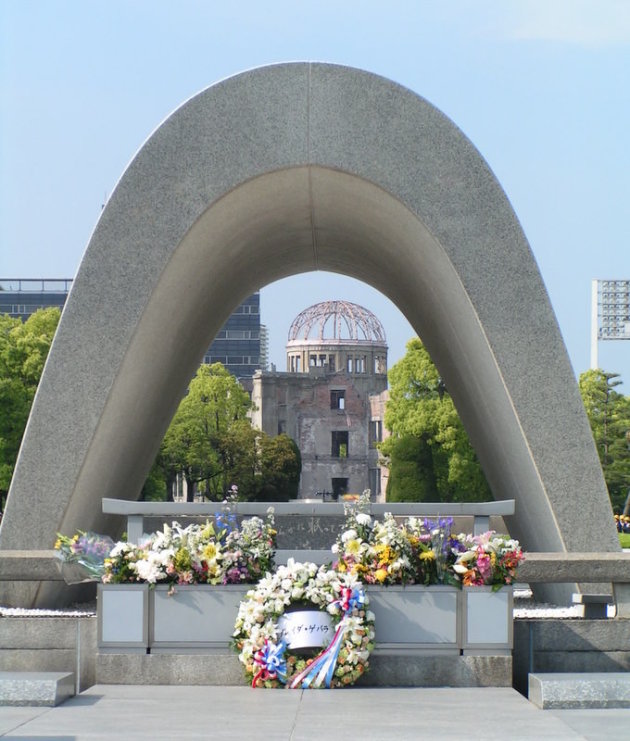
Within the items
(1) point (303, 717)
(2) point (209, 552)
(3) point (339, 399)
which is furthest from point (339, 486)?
(1) point (303, 717)

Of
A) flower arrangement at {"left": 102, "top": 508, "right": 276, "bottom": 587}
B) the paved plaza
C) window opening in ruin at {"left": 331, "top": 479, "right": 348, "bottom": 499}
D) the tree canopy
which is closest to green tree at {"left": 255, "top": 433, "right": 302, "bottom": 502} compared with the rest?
the tree canopy

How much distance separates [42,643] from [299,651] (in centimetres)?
260

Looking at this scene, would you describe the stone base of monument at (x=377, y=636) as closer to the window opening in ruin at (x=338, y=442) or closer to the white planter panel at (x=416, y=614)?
the white planter panel at (x=416, y=614)

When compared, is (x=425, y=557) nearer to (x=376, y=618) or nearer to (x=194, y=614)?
(x=376, y=618)

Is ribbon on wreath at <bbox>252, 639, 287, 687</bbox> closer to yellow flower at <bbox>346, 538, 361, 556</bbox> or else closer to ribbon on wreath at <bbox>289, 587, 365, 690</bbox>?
ribbon on wreath at <bbox>289, 587, 365, 690</bbox>

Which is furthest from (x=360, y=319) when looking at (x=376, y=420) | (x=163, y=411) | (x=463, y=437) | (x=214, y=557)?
(x=214, y=557)

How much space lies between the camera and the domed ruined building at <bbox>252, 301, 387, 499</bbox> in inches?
3457

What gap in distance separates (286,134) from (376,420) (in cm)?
7622

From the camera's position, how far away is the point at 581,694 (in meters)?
9.71

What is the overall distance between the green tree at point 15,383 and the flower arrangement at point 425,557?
94.0ft

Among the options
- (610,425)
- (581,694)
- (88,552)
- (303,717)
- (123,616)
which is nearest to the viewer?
(303,717)

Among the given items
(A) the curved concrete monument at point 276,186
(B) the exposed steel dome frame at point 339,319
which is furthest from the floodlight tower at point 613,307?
(A) the curved concrete monument at point 276,186

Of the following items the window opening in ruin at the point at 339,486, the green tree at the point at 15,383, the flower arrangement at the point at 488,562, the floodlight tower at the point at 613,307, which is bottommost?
the window opening in ruin at the point at 339,486

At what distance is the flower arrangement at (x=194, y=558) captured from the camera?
36.3ft
